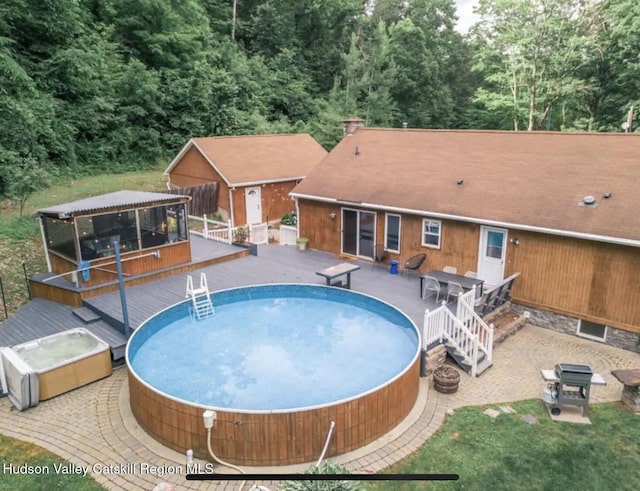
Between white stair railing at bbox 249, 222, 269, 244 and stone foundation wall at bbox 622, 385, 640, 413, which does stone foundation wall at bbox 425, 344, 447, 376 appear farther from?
white stair railing at bbox 249, 222, 269, 244

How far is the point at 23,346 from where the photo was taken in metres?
8.98

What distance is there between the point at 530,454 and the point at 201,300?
8.25m

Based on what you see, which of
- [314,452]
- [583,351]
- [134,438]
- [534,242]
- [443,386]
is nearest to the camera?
[314,452]

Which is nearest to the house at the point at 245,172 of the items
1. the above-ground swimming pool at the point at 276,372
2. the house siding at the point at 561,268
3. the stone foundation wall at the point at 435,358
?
the above-ground swimming pool at the point at 276,372

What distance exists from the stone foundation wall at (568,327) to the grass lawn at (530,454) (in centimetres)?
282

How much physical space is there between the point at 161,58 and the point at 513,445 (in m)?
31.2

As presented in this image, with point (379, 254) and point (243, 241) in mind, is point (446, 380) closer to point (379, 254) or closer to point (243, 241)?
point (379, 254)

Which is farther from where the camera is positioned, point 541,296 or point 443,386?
point 541,296

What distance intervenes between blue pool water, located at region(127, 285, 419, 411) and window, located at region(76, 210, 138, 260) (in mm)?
2738

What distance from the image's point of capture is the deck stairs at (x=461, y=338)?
9.28 meters

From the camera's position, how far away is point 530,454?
687 cm

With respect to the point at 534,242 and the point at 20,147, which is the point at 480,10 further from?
the point at 20,147

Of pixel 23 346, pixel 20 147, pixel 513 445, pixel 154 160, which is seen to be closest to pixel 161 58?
pixel 154 160

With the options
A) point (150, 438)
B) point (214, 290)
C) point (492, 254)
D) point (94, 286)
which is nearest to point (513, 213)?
point (492, 254)
